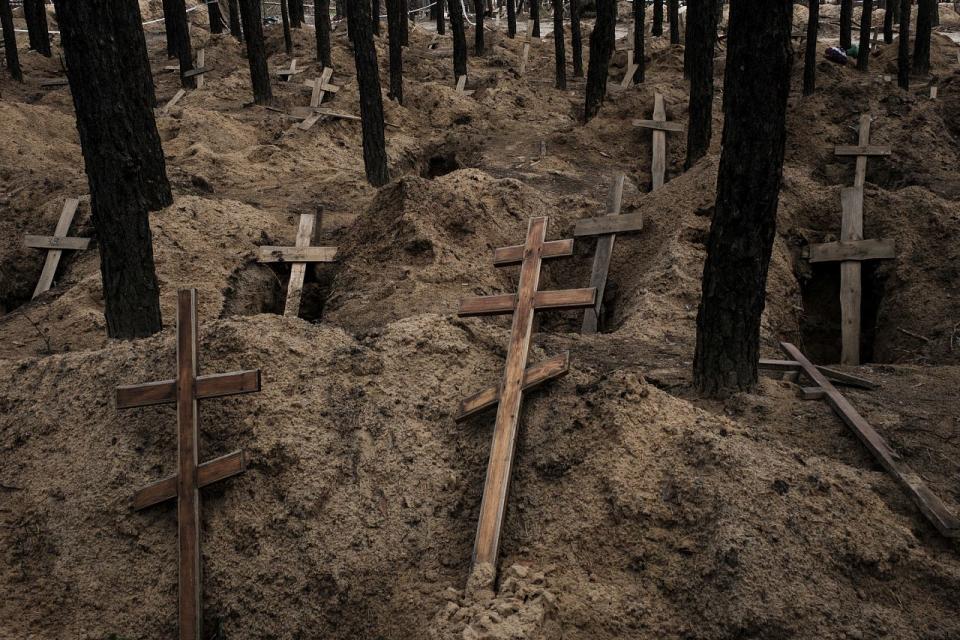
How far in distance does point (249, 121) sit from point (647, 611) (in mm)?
13226

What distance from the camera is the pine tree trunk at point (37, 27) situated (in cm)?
1856

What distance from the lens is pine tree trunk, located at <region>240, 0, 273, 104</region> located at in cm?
1402

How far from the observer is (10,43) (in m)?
16.3

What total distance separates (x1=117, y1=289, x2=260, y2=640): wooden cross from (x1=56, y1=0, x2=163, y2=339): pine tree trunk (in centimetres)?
170

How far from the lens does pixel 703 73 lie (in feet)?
31.8

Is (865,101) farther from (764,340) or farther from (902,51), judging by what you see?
(764,340)

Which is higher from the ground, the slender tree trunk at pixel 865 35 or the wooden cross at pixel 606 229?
the slender tree trunk at pixel 865 35

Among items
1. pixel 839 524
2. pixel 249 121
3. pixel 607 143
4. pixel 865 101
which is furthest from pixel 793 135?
pixel 249 121

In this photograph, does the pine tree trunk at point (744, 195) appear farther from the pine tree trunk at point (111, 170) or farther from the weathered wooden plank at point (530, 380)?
the pine tree trunk at point (111, 170)

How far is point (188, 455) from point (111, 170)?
2.73 metres

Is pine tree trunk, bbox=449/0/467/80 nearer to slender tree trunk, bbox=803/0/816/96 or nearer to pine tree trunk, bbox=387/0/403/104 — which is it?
pine tree trunk, bbox=387/0/403/104

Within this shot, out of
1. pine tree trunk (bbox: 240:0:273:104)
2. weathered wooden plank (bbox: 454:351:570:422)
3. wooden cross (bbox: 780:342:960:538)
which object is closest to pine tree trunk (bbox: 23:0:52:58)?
pine tree trunk (bbox: 240:0:273:104)

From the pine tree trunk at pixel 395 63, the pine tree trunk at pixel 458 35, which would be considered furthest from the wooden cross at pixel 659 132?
the pine tree trunk at pixel 458 35

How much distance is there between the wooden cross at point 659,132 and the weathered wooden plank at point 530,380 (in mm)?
7787
